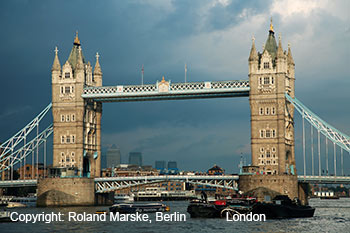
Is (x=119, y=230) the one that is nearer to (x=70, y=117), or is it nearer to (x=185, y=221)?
(x=185, y=221)

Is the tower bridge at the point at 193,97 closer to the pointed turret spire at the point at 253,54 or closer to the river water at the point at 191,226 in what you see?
the pointed turret spire at the point at 253,54

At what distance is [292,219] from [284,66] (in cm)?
4438

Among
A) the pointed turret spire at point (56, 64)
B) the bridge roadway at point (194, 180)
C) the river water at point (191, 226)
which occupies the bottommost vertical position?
the river water at point (191, 226)

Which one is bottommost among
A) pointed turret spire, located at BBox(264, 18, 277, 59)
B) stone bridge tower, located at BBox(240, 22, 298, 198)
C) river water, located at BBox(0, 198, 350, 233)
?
river water, located at BBox(0, 198, 350, 233)

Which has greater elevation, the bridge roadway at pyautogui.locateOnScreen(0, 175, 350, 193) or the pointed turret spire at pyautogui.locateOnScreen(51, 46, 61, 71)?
the pointed turret spire at pyautogui.locateOnScreen(51, 46, 61, 71)

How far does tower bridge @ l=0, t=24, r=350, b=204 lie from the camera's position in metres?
132

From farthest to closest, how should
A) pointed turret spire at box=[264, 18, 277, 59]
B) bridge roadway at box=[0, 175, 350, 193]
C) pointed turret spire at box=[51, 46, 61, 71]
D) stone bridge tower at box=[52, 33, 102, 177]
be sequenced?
1. pointed turret spire at box=[51, 46, 61, 71]
2. stone bridge tower at box=[52, 33, 102, 177]
3. pointed turret spire at box=[264, 18, 277, 59]
4. bridge roadway at box=[0, 175, 350, 193]

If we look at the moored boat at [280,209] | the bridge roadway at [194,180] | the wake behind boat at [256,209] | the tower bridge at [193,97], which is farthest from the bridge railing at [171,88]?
the moored boat at [280,209]

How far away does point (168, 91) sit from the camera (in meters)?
139

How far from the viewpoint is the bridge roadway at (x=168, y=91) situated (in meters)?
136

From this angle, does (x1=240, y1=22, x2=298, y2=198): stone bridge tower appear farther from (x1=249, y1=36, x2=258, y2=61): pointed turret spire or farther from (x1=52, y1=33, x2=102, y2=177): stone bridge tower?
(x1=52, y1=33, x2=102, y2=177): stone bridge tower

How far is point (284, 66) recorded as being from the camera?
13438 centimetres

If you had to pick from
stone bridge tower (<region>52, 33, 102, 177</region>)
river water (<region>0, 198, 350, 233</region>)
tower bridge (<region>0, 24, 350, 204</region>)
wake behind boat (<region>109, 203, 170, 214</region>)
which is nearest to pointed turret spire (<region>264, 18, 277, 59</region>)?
tower bridge (<region>0, 24, 350, 204</region>)

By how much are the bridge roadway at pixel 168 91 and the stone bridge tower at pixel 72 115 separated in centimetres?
302
